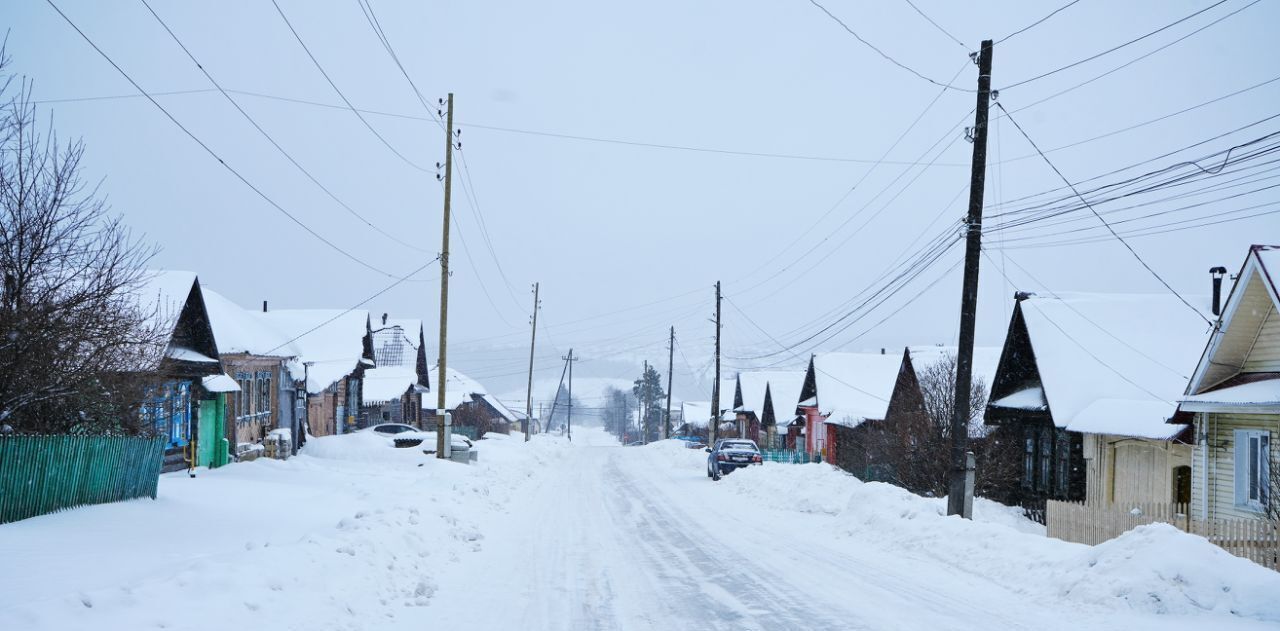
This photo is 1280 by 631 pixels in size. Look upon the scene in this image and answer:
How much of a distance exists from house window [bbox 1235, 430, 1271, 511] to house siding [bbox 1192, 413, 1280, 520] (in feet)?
0.37

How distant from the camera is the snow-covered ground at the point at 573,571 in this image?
8.78 meters

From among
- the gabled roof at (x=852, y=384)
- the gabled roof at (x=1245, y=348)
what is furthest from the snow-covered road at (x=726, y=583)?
the gabled roof at (x=852, y=384)

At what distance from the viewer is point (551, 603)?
1042cm

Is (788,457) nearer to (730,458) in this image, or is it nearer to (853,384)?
(853,384)

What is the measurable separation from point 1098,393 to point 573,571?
1810cm

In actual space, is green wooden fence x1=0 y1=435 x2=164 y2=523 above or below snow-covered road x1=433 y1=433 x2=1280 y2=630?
above

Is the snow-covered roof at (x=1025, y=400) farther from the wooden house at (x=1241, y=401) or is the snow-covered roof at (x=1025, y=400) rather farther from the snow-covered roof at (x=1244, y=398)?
the snow-covered roof at (x=1244, y=398)

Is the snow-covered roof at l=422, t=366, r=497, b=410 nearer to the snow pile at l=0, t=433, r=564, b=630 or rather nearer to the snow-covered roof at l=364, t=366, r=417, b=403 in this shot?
the snow-covered roof at l=364, t=366, r=417, b=403

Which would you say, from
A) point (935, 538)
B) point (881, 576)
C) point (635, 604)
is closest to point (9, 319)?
point (635, 604)

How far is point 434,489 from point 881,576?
12122 millimetres

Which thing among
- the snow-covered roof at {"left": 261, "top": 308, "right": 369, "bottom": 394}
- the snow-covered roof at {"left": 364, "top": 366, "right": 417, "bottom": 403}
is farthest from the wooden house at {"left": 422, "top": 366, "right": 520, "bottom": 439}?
the snow-covered roof at {"left": 261, "top": 308, "right": 369, "bottom": 394}

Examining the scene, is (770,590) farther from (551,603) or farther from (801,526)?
(801,526)

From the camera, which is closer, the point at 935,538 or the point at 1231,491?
the point at 935,538

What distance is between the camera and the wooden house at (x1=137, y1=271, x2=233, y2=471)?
23.6 metres
